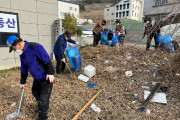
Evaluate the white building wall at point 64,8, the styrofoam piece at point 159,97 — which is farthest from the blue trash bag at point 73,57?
the white building wall at point 64,8

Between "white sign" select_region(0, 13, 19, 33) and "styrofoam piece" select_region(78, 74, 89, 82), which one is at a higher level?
"white sign" select_region(0, 13, 19, 33)

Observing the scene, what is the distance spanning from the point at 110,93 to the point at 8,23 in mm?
4053

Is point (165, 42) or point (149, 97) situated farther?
point (165, 42)

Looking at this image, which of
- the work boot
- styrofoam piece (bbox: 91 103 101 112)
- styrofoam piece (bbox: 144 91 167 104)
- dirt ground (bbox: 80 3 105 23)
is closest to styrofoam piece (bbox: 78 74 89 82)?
styrofoam piece (bbox: 91 103 101 112)

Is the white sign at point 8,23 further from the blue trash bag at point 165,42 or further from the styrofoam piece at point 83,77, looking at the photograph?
the blue trash bag at point 165,42

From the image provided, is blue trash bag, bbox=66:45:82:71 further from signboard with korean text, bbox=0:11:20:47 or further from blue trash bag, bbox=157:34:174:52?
blue trash bag, bbox=157:34:174:52

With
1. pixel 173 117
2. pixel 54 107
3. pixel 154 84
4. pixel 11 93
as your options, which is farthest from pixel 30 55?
pixel 154 84

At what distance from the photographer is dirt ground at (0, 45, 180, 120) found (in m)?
2.63

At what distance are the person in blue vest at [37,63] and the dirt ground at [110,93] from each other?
59cm

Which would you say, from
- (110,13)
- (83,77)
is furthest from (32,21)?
(110,13)

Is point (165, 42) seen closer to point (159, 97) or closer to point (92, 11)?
point (159, 97)

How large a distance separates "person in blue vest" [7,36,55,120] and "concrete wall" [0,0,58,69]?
2984mm

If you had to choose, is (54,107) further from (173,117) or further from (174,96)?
(174,96)

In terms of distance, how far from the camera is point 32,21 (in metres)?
5.17
